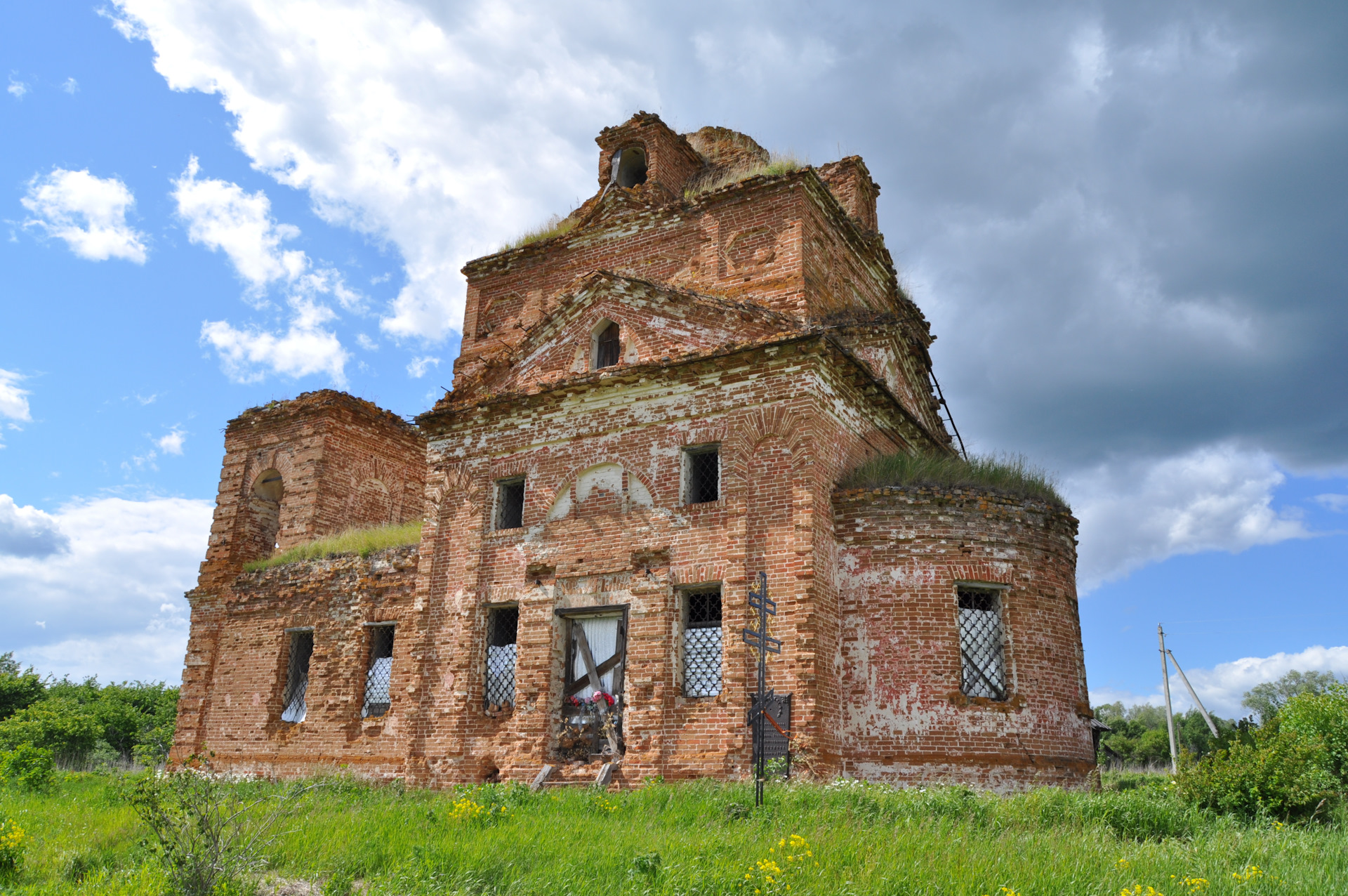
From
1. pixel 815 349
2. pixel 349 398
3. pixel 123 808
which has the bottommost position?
pixel 123 808

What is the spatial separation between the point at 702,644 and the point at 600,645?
181cm

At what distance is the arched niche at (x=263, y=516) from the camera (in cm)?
2203

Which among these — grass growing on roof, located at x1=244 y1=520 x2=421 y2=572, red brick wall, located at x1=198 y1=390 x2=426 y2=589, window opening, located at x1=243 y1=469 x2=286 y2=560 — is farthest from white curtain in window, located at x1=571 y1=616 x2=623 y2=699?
window opening, located at x1=243 y1=469 x2=286 y2=560

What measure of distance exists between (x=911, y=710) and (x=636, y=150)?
12964 millimetres

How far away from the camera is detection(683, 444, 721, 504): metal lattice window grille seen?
14.0m

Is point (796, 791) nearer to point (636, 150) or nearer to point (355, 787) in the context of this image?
point (355, 787)

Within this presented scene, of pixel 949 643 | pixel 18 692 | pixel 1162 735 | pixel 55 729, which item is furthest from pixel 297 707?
pixel 1162 735

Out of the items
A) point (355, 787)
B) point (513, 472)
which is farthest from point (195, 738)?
point (513, 472)

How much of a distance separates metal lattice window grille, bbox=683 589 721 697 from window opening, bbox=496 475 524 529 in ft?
12.4

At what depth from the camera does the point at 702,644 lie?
1323 cm

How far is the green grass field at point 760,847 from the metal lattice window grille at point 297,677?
20.9ft

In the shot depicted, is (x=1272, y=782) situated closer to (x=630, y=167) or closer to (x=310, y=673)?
(x=310, y=673)

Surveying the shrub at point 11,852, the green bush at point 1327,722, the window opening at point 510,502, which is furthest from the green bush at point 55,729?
the green bush at point 1327,722

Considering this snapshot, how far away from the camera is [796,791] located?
10.3 metres
